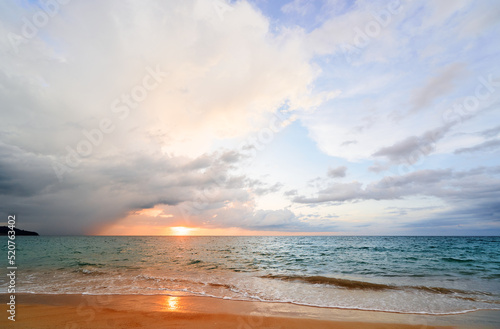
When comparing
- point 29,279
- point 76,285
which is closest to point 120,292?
point 76,285

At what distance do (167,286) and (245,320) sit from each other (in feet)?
26.0

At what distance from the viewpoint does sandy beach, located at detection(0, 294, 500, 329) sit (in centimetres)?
803

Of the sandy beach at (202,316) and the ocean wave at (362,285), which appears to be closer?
the sandy beach at (202,316)

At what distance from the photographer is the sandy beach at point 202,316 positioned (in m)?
8.03

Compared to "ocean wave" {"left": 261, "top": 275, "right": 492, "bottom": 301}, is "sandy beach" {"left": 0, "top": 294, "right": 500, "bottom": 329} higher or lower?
higher

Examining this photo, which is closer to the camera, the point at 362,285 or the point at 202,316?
the point at 202,316

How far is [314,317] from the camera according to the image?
891cm

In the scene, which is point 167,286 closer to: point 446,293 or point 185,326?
point 185,326

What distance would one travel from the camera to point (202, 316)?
8805 millimetres

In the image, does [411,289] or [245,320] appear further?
[411,289]

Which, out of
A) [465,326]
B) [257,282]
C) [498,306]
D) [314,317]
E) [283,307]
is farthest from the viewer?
[257,282]

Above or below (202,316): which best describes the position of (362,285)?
below

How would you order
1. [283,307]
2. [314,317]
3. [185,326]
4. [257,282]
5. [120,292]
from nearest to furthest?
[185,326]
[314,317]
[283,307]
[120,292]
[257,282]

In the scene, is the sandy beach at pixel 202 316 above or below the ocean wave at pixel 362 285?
above
